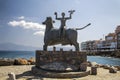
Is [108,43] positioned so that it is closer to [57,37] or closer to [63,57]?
[57,37]

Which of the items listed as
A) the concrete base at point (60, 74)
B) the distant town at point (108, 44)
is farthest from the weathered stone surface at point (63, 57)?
the distant town at point (108, 44)

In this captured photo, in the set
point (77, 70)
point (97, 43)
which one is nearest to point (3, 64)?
point (77, 70)

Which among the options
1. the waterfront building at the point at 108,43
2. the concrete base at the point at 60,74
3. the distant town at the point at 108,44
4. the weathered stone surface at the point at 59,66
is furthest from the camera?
the waterfront building at the point at 108,43

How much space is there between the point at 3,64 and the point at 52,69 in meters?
6.94

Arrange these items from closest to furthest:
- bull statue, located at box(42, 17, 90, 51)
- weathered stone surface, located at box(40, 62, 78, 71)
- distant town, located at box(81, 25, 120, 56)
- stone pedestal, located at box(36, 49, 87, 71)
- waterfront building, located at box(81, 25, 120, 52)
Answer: weathered stone surface, located at box(40, 62, 78, 71) → stone pedestal, located at box(36, 49, 87, 71) → bull statue, located at box(42, 17, 90, 51) → distant town, located at box(81, 25, 120, 56) → waterfront building, located at box(81, 25, 120, 52)

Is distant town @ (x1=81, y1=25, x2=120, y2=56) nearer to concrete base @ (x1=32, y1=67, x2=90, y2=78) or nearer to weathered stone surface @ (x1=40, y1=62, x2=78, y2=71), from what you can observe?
weathered stone surface @ (x1=40, y1=62, x2=78, y2=71)

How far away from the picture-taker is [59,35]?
13.5 m

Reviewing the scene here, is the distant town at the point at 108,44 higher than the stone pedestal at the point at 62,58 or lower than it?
higher

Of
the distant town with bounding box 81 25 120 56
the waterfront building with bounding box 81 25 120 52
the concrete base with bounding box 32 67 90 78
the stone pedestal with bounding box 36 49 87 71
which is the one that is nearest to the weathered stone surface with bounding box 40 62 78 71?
the stone pedestal with bounding box 36 49 87 71

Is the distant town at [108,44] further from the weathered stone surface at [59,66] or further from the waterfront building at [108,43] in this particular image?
the weathered stone surface at [59,66]

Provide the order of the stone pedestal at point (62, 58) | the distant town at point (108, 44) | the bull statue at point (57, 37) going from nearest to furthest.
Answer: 1. the stone pedestal at point (62, 58)
2. the bull statue at point (57, 37)
3. the distant town at point (108, 44)

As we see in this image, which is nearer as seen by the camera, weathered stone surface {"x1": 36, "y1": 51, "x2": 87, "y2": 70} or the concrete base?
the concrete base

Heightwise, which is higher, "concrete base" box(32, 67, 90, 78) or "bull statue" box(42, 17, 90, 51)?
"bull statue" box(42, 17, 90, 51)

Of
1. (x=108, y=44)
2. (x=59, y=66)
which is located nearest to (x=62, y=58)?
(x=59, y=66)
